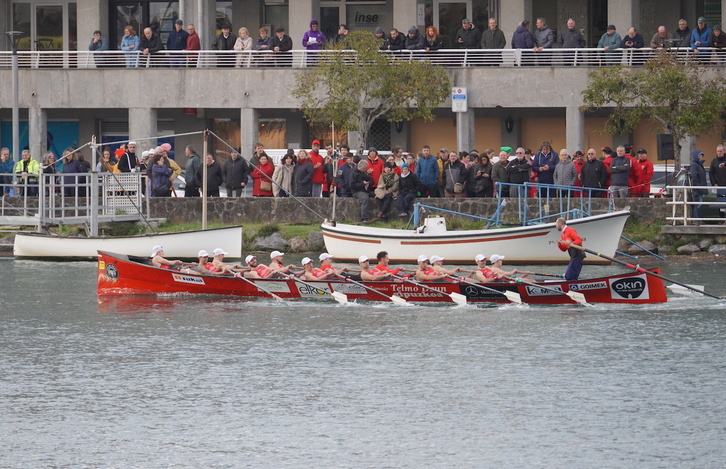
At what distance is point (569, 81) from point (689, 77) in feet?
25.0

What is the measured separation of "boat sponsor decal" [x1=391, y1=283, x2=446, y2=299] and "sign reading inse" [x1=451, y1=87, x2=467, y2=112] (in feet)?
58.2

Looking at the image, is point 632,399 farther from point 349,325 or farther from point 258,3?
point 258,3

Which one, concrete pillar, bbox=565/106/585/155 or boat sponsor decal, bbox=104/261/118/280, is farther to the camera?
concrete pillar, bbox=565/106/585/155

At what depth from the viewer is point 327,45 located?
43.9 m

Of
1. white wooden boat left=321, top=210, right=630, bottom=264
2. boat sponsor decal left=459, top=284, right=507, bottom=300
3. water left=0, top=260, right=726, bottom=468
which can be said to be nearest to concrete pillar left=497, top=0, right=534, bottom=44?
white wooden boat left=321, top=210, right=630, bottom=264

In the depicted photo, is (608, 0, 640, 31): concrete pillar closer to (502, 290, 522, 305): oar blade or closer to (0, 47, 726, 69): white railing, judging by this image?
(0, 47, 726, 69): white railing

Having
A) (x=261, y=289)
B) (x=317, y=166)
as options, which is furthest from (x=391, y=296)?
(x=317, y=166)

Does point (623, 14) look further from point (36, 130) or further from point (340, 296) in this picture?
point (340, 296)

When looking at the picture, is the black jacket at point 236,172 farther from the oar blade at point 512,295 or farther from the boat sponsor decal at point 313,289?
the oar blade at point 512,295

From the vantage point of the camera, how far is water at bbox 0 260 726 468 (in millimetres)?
17672

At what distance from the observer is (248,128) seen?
47812 millimetres

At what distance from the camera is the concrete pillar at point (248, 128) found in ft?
156

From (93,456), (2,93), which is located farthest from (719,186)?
(2,93)

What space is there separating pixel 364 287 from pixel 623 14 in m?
22.7
